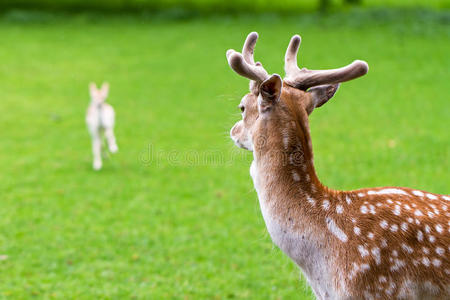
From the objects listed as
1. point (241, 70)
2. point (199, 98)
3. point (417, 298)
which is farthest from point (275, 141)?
point (199, 98)

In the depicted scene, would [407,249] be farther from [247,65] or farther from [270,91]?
[247,65]

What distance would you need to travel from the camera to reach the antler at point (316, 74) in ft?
9.09

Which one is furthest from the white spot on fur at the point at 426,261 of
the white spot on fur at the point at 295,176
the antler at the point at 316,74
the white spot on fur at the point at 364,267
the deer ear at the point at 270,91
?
the deer ear at the point at 270,91

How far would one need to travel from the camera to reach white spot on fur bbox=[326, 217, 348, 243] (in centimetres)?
282

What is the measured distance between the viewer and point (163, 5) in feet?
78.0

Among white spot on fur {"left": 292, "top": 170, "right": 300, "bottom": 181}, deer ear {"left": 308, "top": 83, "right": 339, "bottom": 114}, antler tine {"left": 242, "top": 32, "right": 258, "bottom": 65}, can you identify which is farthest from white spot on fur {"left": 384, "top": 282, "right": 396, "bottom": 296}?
antler tine {"left": 242, "top": 32, "right": 258, "bottom": 65}

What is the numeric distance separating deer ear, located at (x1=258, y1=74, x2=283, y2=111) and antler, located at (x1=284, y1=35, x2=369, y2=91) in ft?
0.67

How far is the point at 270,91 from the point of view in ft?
9.20

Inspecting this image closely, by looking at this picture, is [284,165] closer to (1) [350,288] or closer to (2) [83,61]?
(1) [350,288]

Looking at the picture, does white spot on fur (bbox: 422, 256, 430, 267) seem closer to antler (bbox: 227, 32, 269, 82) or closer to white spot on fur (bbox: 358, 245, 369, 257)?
white spot on fur (bbox: 358, 245, 369, 257)

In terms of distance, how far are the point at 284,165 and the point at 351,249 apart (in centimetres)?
51

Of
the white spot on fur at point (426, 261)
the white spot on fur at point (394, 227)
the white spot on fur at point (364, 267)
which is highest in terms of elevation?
the white spot on fur at point (394, 227)

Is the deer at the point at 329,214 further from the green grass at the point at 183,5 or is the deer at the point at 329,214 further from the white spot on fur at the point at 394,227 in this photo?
the green grass at the point at 183,5

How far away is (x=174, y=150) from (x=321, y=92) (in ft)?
21.1
